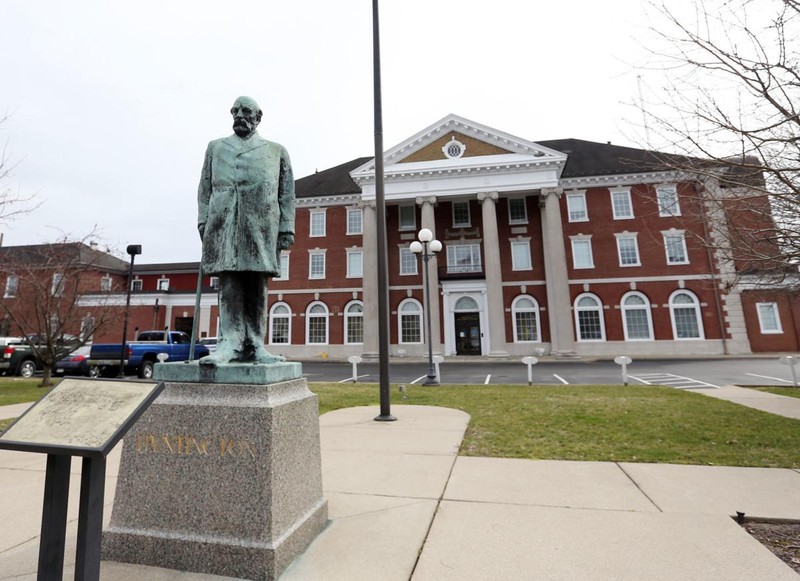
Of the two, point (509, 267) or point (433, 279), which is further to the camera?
point (509, 267)

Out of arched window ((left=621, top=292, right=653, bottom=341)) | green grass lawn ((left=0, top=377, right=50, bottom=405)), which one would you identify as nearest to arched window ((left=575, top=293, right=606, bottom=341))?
arched window ((left=621, top=292, right=653, bottom=341))

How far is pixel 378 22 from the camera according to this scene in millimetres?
8922

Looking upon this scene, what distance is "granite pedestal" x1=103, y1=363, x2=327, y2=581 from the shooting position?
2719 millimetres

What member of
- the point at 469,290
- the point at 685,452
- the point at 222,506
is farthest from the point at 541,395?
the point at 469,290

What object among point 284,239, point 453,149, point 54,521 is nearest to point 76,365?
point 284,239

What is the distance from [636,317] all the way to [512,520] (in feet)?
96.1

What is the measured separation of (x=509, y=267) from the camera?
3023 centimetres

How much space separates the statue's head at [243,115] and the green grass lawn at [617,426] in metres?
4.71

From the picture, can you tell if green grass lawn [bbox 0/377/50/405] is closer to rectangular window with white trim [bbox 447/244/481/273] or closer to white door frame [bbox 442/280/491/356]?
white door frame [bbox 442/280/491/356]

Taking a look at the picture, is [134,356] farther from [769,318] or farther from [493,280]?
[769,318]

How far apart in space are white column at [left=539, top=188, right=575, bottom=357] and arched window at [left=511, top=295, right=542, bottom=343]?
0.96m

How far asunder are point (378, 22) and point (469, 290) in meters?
22.8

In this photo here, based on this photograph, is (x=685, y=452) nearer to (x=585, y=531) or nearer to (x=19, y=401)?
(x=585, y=531)

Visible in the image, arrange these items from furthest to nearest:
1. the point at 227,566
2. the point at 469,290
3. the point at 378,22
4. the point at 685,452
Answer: the point at 469,290, the point at 378,22, the point at 685,452, the point at 227,566
